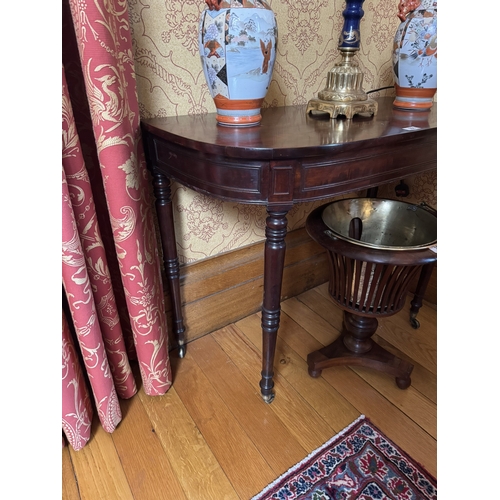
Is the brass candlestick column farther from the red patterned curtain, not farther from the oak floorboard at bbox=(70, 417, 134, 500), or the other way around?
the oak floorboard at bbox=(70, 417, 134, 500)

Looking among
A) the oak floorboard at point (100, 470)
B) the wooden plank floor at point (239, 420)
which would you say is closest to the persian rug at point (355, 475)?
the wooden plank floor at point (239, 420)

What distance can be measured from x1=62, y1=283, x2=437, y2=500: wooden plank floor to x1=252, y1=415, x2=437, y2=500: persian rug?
26 mm

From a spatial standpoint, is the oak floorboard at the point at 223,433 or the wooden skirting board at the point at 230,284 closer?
the oak floorboard at the point at 223,433

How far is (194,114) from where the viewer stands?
1046 mm

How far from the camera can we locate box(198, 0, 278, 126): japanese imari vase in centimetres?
73

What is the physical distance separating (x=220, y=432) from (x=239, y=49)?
94 centimetres

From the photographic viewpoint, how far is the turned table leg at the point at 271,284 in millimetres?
777

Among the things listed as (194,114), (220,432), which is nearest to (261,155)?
(194,114)

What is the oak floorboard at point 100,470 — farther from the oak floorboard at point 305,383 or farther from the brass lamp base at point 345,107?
the brass lamp base at point 345,107

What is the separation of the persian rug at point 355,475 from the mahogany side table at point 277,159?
0.25 m

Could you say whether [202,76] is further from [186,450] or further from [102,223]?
[186,450]

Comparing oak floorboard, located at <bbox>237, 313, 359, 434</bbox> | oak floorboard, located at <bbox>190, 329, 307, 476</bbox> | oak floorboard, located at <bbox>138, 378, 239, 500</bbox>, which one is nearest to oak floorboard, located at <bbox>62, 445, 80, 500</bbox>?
oak floorboard, located at <bbox>138, 378, 239, 500</bbox>

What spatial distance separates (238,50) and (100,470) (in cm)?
102

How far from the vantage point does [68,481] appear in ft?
2.83
